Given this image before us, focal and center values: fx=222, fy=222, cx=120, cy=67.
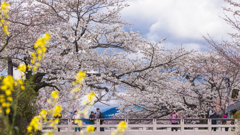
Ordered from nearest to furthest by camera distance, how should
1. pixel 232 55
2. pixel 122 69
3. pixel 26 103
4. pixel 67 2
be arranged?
pixel 26 103
pixel 232 55
pixel 67 2
pixel 122 69

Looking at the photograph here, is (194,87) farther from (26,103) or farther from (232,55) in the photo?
(26,103)

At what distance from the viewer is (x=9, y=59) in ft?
39.1

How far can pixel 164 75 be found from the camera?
596 inches

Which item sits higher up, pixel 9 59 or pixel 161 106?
pixel 9 59

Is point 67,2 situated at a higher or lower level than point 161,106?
higher

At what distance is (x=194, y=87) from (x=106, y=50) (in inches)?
324

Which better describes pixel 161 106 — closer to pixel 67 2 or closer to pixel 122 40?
pixel 122 40

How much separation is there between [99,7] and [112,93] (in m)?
5.54

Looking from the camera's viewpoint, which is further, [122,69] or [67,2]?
[122,69]

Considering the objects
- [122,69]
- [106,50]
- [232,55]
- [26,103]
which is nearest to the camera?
[26,103]

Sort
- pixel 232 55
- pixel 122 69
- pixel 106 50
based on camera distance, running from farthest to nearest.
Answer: pixel 106 50
pixel 122 69
pixel 232 55

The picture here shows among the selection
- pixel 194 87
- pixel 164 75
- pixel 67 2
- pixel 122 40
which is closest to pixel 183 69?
pixel 194 87

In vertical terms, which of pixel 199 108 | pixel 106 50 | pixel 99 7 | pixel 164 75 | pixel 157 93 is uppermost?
pixel 99 7

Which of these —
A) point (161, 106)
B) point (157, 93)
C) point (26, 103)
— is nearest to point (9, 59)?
point (26, 103)
